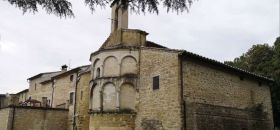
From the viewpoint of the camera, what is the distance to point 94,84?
20.8 m

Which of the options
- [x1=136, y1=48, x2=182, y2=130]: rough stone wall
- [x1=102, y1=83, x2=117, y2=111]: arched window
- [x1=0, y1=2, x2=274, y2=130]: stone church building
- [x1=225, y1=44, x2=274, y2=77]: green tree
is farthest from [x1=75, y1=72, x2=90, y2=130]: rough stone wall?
[x1=225, y1=44, x2=274, y2=77]: green tree

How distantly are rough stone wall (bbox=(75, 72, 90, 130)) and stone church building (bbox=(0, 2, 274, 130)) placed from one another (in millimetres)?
167

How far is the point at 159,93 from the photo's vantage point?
59.6 ft

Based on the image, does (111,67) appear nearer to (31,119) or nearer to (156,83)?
(156,83)

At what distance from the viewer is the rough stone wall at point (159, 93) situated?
1719 centimetres

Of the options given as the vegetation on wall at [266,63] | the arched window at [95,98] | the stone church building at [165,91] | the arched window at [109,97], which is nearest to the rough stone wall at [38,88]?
the stone church building at [165,91]

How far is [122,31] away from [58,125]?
9939 mm

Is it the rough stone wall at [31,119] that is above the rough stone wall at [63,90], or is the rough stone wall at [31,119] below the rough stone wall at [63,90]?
below

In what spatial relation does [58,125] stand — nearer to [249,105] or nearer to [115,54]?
[115,54]

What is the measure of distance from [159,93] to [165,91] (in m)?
0.47

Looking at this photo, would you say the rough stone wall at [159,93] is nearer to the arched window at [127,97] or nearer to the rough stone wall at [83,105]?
the arched window at [127,97]

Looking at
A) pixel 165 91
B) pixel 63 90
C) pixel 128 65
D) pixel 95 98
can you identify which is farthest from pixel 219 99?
pixel 63 90

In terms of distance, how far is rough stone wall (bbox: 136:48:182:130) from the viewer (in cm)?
1719

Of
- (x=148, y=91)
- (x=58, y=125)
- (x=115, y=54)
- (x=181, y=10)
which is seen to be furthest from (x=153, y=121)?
(x=181, y=10)
